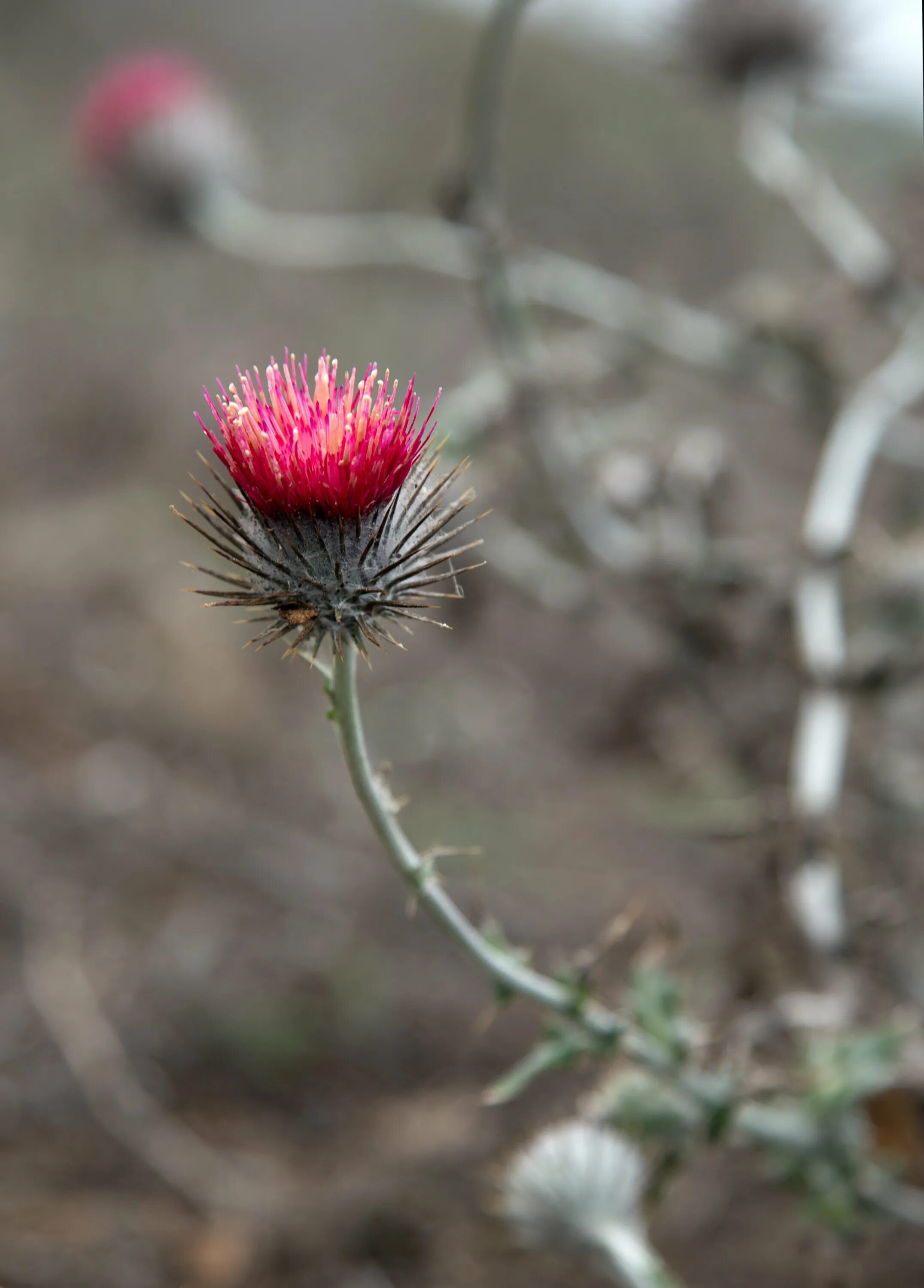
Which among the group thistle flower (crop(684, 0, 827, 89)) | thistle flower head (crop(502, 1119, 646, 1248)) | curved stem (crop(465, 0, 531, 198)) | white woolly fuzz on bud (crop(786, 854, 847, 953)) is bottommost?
thistle flower head (crop(502, 1119, 646, 1248))

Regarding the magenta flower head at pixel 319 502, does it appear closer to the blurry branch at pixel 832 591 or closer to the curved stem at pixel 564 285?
the blurry branch at pixel 832 591

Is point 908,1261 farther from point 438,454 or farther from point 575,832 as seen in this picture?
point 438,454

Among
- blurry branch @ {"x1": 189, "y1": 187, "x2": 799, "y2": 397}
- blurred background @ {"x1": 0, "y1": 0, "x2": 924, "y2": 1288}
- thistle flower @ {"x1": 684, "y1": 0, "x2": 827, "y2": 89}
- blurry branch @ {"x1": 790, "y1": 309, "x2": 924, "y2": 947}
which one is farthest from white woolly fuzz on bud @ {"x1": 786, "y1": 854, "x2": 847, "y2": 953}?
thistle flower @ {"x1": 684, "y1": 0, "x2": 827, "y2": 89}

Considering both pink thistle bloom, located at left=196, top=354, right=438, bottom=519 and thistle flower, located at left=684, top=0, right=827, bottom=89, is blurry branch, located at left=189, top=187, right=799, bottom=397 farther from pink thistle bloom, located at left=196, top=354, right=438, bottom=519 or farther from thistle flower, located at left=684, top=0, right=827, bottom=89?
pink thistle bloom, located at left=196, top=354, right=438, bottom=519

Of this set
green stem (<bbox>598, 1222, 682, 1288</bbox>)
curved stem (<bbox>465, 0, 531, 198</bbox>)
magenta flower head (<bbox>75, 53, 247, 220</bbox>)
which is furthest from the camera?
magenta flower head (<bbox>75, 53, 247, 220</bbox>)

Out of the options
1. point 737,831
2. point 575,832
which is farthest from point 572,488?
point 575,832

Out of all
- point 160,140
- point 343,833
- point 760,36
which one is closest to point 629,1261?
point 343,833

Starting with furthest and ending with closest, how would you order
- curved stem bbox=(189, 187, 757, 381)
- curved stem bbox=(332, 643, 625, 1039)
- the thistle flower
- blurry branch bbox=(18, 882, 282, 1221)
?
the thistle flower < curved stem bbox=(189, 187, 757, 381) < blurry branch bbox=(18, 882, 282, 1221) < curved stem bbox=(332, 643, 625, 1039)
